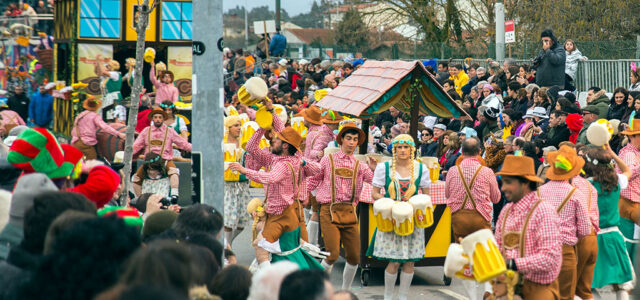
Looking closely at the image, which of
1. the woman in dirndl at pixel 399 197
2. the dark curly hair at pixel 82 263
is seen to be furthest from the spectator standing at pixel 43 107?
the dark curly hair at pixel 82 263

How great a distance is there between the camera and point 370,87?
430 inches

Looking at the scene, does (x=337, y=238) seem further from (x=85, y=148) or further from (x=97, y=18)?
(x=97, y=18)

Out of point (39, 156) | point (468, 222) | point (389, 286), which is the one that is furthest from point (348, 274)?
point (39, 156)

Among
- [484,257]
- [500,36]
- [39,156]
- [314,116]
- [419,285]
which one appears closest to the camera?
[484,257]

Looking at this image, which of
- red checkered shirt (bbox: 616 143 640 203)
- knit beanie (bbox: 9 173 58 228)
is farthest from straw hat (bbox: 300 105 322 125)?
knit beanie (bbox: 9 173 58 228)

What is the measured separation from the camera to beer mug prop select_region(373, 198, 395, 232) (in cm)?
895

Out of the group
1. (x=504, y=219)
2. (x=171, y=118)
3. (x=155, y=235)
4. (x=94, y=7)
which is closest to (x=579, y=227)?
(x=504, y=219)

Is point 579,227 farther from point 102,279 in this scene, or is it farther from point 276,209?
point 102,279

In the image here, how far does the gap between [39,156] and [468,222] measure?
4631 mm

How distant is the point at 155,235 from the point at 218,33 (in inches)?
68.1

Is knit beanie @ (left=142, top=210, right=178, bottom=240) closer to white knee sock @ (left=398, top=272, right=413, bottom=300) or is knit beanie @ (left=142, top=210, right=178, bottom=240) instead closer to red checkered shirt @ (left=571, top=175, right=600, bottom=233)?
white knee sock @ (left=398, top=272, right=413, bottom=300)

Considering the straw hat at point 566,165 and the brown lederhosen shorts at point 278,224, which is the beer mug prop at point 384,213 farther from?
the straw hat at point 566,165

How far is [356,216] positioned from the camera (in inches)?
393

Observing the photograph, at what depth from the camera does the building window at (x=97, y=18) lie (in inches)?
893
